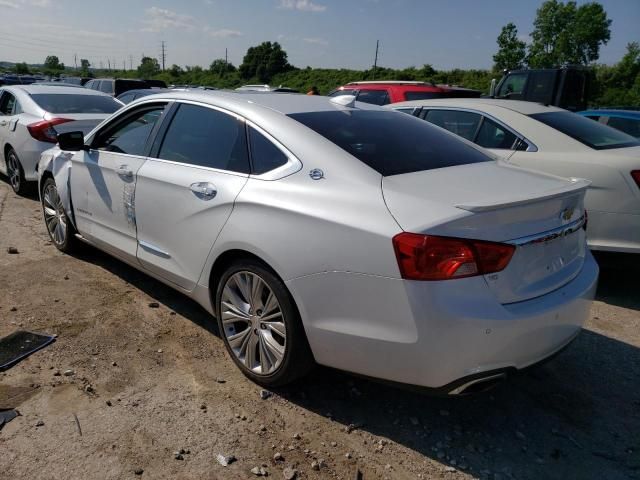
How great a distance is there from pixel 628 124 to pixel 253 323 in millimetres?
7083

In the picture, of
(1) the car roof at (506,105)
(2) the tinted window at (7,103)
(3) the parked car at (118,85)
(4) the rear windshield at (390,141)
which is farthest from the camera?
(3) the parked car at (118,85)

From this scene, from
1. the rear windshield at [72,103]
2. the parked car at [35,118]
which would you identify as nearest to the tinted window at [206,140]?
the parked car at [35,118]

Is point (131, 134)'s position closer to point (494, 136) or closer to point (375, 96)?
point (494, 136)

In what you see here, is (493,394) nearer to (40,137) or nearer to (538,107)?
(538,107)

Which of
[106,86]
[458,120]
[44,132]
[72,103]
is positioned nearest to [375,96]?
[458,120]

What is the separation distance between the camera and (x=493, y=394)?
307cm

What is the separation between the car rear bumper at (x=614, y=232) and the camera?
13.7ft

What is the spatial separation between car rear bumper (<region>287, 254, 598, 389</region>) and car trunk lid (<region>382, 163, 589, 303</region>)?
0.10 metres

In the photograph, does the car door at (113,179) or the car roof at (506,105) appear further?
the car roof at (506,105)

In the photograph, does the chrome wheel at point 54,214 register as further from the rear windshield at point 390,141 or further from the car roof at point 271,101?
the rear windshield at point 390,141

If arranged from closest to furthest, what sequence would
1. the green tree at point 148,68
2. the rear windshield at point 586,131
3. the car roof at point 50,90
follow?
the rear windshield at point 586,131, the car roof at point 50,90, the green tree at point 148,68

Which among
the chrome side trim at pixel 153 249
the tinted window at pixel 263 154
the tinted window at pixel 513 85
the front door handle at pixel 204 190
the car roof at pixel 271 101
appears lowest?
the chrome side trim at pixel 153 249

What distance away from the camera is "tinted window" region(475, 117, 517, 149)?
511 centimetres

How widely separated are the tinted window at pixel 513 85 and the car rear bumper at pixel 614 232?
858cm
